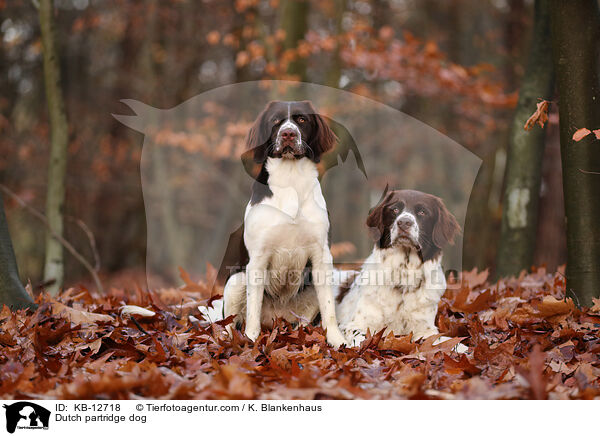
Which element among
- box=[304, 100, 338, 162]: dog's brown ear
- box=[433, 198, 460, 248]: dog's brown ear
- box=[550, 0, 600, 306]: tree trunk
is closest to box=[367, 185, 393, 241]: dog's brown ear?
box=[433, 198, 460, 248]: dog's brown ear

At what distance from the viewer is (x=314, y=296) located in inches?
158

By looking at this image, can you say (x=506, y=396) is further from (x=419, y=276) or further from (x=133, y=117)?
(x=133, y=117)

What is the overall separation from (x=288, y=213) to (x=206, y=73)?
12441 millimetres

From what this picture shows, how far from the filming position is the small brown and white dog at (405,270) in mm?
3875

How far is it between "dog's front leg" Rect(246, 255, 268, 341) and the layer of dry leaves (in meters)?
Answer: 0.15

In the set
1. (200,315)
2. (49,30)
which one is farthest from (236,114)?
(200,315)

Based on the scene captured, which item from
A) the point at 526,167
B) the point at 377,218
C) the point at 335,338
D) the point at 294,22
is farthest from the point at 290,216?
the point at 294,22

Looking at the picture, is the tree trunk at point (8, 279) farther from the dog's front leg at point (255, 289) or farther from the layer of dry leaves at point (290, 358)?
the dog's front leg at point (255, 289)

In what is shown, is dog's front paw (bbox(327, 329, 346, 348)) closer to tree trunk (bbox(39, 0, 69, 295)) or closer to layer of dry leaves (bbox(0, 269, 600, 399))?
layer of dry leaves (bbox(0, 269, 600, 399))

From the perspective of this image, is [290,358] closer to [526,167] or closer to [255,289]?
[255,289]
